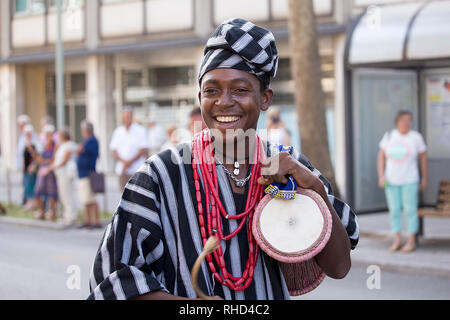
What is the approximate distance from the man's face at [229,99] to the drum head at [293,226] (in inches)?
9.8

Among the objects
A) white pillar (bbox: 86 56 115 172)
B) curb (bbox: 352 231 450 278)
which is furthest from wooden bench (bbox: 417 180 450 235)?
white pillar (bbox: 86 56 115 172)

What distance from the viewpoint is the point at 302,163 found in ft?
7.64

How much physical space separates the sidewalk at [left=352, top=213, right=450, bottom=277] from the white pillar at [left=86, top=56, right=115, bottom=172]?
454 inches

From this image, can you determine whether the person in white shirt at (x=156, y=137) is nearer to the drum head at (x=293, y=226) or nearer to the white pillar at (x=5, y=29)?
the drum head at (x=293, y=226)

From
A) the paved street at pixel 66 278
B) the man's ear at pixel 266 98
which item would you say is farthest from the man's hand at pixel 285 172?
the paved street at pixel 66 278

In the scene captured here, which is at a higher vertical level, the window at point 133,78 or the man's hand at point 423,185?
the window at point 133,78

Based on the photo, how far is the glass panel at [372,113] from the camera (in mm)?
10625

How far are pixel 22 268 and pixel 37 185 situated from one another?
465cm

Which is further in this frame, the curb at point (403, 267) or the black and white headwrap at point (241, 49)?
the curb at point (403, 267)

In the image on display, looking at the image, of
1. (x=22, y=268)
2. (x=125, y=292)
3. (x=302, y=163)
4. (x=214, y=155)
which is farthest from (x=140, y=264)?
(x=22, y=268)

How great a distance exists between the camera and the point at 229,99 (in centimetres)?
217

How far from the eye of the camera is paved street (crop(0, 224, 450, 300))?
23.8 ft

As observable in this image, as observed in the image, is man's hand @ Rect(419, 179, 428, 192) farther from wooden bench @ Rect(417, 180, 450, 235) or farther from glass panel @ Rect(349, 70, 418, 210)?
glass panel @ Rect(349, 70, 418, 210)

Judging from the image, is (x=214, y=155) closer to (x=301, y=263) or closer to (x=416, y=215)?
(x=301, y=263)
